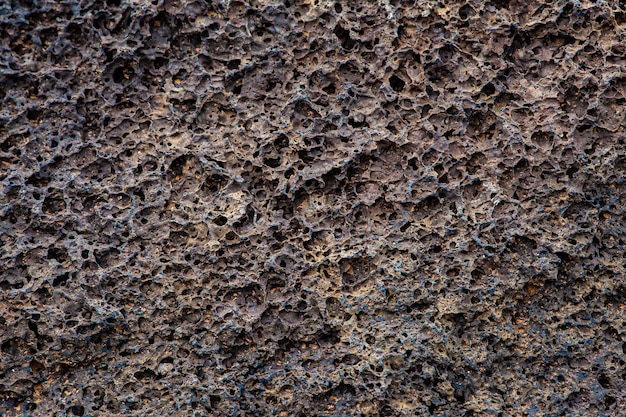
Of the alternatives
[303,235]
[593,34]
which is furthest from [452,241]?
[593,34]

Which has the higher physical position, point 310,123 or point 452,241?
point 310,123

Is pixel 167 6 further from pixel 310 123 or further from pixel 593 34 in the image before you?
pixel 593 34

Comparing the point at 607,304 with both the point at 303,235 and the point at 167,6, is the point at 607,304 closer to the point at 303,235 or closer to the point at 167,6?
the point at 303,235

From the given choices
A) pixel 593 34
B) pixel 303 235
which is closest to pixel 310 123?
pixel 303 235

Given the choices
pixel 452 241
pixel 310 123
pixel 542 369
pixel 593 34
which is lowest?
pixel 542 369

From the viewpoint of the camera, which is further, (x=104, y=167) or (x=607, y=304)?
(x=607, y=304)

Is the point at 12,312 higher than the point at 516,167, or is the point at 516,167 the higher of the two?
the point at 516,167
